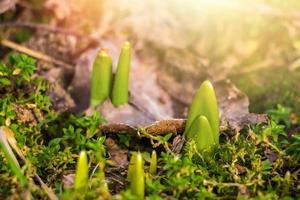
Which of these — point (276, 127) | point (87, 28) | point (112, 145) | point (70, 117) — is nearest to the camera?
point (276, 127)

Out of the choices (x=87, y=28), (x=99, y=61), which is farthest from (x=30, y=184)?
(x=87, y=28)

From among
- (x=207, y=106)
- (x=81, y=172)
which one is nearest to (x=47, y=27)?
(x=207, y=106)

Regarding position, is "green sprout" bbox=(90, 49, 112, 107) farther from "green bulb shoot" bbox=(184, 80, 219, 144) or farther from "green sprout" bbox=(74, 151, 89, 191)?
"green sprout" bbox=(74, 151, 89, 191)

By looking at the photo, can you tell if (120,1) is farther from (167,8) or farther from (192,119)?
(192,119)

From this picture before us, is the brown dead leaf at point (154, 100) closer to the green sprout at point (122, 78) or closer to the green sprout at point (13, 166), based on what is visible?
the green sprout at point (122, 78)

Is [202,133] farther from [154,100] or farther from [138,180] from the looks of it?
[154,100]

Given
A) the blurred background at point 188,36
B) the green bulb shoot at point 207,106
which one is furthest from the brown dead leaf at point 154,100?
the green bulb shoot at point 207,106

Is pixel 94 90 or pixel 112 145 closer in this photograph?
pixel 112 145

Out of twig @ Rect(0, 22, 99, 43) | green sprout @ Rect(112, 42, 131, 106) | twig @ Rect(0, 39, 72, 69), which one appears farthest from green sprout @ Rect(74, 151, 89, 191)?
twig @ Rect(0, 22, 99, 43)
